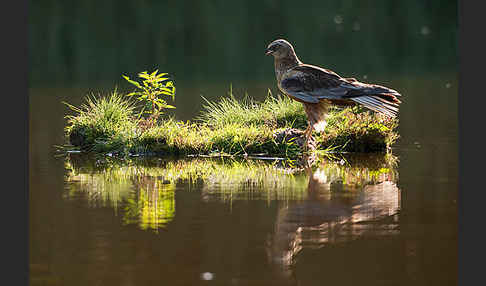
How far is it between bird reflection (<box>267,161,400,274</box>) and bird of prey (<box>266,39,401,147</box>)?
166 centimetres

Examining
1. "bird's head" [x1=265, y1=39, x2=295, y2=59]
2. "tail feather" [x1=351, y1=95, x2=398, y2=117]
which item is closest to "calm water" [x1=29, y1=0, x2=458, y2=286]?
"tail feather" [x1=351, y1=95, x2=398, y2=117]

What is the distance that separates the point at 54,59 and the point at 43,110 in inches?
564

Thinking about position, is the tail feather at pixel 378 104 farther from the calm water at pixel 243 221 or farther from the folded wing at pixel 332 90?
the calm water at pixel 243 221

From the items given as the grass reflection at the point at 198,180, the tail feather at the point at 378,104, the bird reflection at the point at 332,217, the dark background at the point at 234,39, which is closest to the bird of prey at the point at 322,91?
the tail feather at the point at 378,104

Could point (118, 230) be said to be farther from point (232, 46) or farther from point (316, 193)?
point (232, 46)

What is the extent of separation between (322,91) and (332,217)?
11.9ft

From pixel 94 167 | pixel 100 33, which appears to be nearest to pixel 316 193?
pixel 94 167

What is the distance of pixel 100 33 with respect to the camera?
102 feet

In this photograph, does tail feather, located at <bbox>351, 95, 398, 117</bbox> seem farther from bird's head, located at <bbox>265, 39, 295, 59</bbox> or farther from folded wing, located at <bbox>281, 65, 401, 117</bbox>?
bird's head, located at <bbox>265, 39, 295, 59</bbox>

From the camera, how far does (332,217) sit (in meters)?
6.30

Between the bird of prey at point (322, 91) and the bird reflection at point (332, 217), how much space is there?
1664mm

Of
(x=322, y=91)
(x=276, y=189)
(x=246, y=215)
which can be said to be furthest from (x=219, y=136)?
(x=246, y=215)

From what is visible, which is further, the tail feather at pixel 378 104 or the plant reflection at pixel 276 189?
the tail feather at pixel 378 104

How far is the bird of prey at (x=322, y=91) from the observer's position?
30.7 ft
